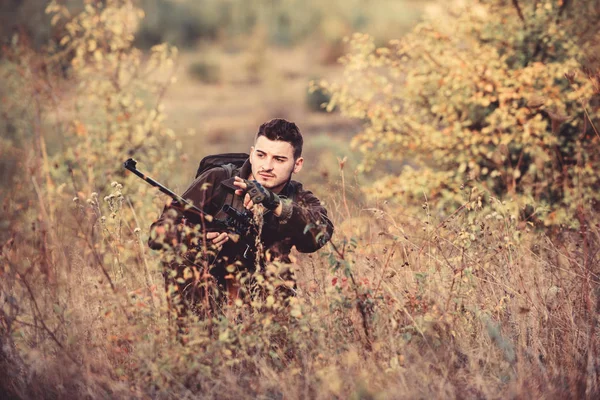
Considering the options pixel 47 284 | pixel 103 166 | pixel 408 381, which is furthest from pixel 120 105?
pixel 408 381

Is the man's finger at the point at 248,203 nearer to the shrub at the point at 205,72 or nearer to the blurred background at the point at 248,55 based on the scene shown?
the blurred background at the point at 248,55

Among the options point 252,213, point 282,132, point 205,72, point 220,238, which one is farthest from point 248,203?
point 205,72

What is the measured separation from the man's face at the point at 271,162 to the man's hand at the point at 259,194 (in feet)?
1.45

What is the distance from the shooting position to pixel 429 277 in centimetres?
364

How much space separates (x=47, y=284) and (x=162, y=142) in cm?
596

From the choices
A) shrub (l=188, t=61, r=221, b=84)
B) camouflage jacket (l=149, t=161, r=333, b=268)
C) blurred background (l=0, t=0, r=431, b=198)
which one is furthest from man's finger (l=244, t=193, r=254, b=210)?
shrub (l=188, t=61, r=221, b=84)

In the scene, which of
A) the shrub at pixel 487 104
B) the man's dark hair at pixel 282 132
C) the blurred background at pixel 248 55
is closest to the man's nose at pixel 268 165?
the man's dark hair at pixel 282 132

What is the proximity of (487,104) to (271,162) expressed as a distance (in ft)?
11.0

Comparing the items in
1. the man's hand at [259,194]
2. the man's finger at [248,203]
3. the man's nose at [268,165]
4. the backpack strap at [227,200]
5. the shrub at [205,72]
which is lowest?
the man's hand at [259,194]

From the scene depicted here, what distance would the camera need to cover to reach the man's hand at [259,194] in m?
3.13

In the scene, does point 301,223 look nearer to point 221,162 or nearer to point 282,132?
point 282,132

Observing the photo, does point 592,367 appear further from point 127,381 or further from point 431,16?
point 431,16

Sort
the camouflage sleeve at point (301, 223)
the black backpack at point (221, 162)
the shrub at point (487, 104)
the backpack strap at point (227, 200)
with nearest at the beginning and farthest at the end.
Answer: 1. the camouflage sleeve at point (301, 223)
2. the backpack strap at point (227, 200)
3. the black backpack at point (221, 162)
4. the shrub at point (487, 104)

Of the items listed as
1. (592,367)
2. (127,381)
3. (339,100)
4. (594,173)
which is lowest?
(592,367)
